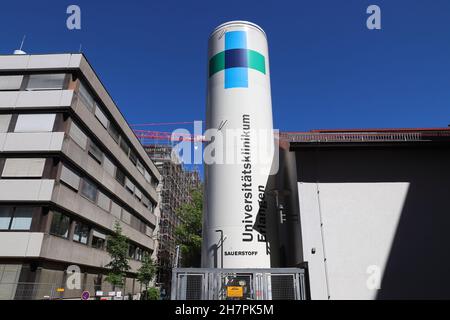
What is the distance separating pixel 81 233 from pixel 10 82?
54.7 feet

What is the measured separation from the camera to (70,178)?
3112 cm

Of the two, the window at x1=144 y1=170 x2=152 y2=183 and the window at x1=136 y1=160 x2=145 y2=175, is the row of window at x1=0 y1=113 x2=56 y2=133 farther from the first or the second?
the window at x1=144 y1=170 x2=152 y2=183

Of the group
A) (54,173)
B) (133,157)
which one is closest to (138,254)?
(133,157)

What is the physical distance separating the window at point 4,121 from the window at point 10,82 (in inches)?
123

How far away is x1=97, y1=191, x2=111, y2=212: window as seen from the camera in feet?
125

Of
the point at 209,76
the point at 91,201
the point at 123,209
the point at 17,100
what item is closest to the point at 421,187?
the point at 209,76

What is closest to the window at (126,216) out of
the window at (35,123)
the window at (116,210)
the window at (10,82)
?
the window at (116,210)

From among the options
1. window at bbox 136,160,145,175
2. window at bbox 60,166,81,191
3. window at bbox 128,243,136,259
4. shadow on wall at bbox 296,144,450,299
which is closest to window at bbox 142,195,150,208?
window at bbox 136,160,145,175

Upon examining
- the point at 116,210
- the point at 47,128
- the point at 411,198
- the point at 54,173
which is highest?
the point at 47,128

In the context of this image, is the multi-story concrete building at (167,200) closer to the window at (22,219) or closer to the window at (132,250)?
the window at (132,250)

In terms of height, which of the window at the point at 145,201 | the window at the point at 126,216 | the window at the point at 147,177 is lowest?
the window at the point at 126,216

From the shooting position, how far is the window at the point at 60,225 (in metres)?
28.4

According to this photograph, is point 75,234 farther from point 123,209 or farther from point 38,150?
point 123,209

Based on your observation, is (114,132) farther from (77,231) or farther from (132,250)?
(132,250)
